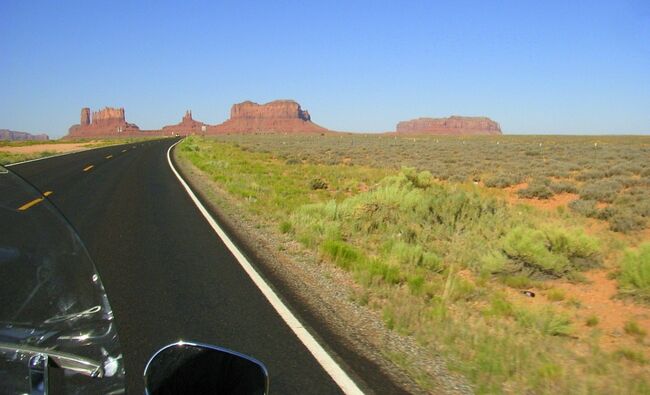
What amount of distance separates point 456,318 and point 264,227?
20.1 feet

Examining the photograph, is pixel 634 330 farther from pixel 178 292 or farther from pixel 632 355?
pixel 178 292

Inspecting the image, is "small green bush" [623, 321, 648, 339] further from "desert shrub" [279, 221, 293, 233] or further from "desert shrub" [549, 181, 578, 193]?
"desert shrub" [549, 181, 578, 193]

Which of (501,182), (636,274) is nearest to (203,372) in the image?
(636,274)

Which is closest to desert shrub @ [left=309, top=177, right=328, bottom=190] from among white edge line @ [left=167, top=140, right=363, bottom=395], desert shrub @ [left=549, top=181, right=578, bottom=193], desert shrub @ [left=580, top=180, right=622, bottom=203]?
desert shrub @ [left=549, top=181, right=578, bottom=193]

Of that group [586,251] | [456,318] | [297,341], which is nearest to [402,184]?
[586,251]

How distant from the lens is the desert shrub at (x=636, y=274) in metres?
7.32

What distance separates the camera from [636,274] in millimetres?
7504

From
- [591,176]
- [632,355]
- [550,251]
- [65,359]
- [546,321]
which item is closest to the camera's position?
[65,359]

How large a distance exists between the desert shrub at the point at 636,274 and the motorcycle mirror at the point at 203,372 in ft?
22.0

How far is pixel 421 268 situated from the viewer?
852 cm

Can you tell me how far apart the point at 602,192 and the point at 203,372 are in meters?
17.5

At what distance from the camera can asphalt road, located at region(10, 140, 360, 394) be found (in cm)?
471

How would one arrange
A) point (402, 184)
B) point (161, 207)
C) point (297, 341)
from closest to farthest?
point (297, 341) → point (161, 207) → point (402, 184)

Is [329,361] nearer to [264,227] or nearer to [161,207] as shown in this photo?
[264,227]
